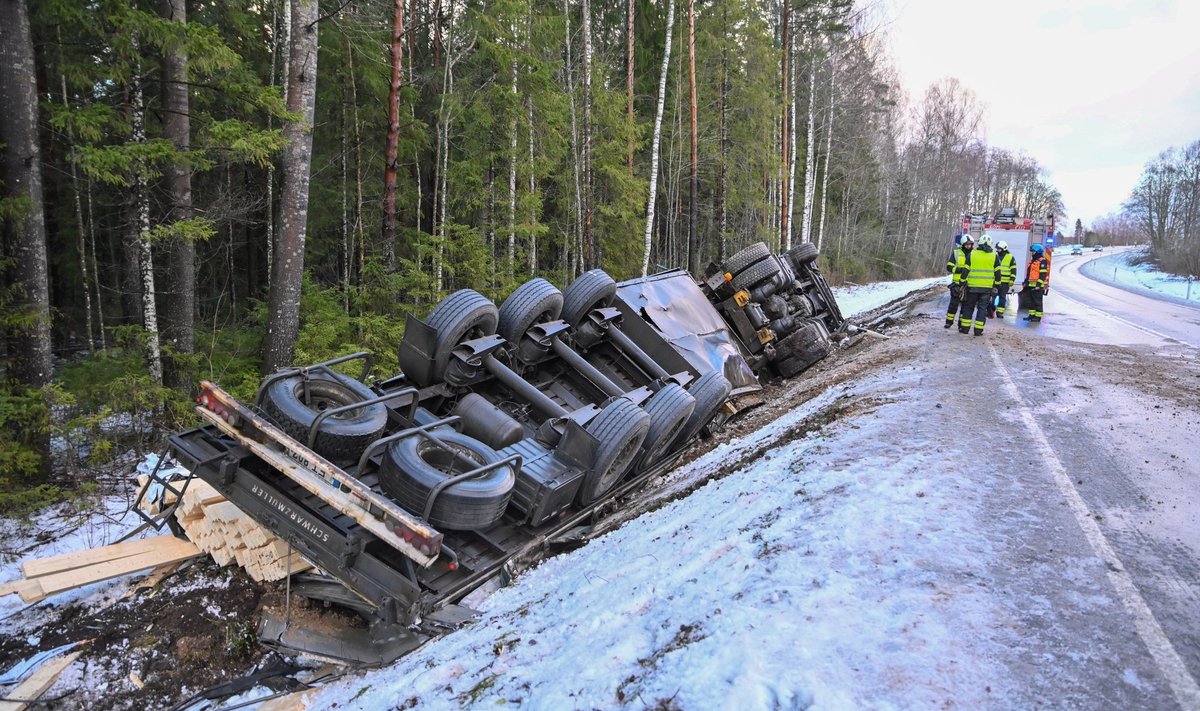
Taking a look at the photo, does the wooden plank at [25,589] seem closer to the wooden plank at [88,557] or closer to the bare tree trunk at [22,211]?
the wooden plank at [88,557]

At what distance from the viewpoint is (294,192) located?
8.20 metres

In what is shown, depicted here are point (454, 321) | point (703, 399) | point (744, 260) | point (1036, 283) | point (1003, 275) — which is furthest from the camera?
point (1036, 283)

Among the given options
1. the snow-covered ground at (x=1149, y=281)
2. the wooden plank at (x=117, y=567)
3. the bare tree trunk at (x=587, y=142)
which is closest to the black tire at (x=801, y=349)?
the wooden plank at (x=117, y=567)

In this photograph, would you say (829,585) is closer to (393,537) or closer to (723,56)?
(393,537)

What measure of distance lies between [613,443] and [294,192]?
5.91 metres

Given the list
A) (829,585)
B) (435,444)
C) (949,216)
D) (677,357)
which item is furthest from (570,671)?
(949,216)

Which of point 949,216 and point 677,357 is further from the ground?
point 949,216

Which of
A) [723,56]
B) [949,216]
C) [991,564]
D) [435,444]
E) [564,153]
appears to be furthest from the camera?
[949,216]

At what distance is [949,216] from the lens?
48.0 metres

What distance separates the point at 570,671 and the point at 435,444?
179 centimetres

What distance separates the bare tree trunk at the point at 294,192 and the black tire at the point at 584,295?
13.3 feet

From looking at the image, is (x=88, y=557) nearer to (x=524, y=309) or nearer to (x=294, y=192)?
(x=524, y=309)

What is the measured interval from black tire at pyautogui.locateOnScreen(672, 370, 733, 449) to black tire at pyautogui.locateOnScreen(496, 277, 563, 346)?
1.52m

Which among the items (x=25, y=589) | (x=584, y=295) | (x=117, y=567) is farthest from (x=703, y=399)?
(x=25, y=589)
